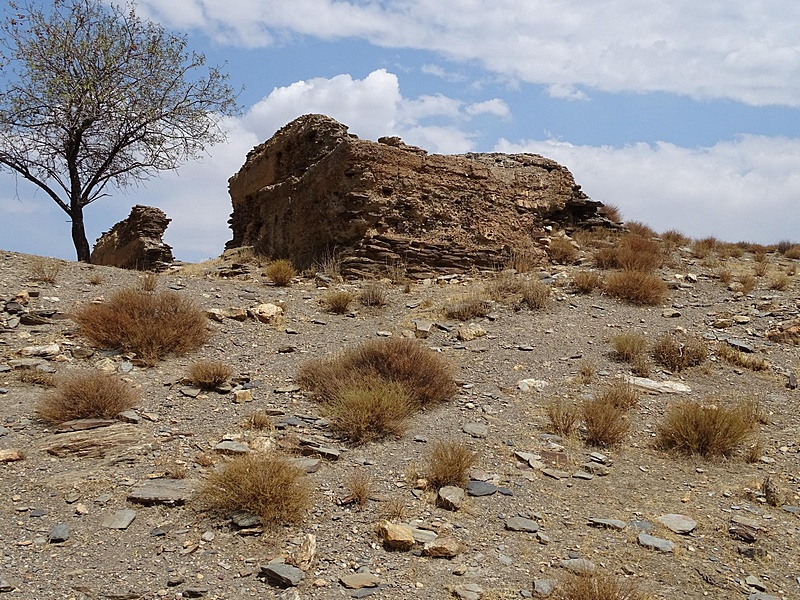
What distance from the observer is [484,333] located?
28.7 ft

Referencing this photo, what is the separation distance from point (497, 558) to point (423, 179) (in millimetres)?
8567

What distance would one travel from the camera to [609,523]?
174 inches

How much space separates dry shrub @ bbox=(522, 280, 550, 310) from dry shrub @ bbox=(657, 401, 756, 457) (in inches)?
150

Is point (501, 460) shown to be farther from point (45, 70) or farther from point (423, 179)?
point (45, 70)

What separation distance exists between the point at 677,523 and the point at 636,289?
6362 millimetres

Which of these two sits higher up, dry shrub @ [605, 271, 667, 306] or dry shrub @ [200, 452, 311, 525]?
dry shrub @ [605, 271, 667, 306]

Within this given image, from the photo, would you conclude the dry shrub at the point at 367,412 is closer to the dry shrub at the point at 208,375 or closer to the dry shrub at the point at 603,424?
the dry shrub at the point at 208,375

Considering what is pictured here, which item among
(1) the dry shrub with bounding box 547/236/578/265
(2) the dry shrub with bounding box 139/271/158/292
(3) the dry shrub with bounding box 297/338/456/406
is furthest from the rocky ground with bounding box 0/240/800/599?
(1) the dry shrub with bounding box 547/236/578/265

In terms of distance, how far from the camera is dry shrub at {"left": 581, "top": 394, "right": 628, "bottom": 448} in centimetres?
584

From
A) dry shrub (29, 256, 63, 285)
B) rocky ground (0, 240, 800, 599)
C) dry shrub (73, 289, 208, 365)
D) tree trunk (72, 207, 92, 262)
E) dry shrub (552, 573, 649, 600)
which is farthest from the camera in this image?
tree trunk (72, 207, 92, 262)

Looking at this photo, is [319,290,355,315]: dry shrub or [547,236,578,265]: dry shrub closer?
[319,290,355,315]: dry shrub

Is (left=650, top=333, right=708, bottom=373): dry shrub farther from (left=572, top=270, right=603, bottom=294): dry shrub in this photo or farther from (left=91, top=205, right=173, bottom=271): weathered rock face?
(left=91, top=205, right=173, bottom=271): weathered rock face

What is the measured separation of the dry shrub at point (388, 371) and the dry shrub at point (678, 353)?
9.71ft

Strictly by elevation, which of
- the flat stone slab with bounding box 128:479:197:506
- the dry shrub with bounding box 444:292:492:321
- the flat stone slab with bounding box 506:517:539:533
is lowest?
the flat stone slab with bounding box 506:517:539:533
